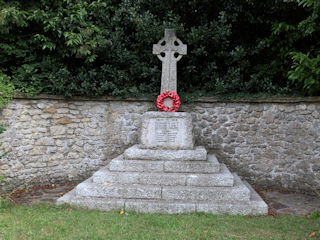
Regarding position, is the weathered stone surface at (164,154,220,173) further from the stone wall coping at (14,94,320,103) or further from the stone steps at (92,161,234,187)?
the stone wall coping at (14,94,320,103)

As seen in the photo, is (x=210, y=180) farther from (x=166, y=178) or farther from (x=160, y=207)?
(x=160, y=207)

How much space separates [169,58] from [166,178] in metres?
2.81

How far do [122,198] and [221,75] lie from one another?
441 centimetres

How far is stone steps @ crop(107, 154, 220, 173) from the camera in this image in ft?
17.4

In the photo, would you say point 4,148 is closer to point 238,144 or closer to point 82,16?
point 82,16

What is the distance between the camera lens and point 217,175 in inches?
200

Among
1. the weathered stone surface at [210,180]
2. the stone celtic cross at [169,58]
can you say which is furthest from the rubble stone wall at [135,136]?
the weathered stone surface at [210,180]

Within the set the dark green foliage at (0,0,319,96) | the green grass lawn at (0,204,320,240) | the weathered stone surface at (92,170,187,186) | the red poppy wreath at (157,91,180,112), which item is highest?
the dark green foliage at (0,0,319,96)

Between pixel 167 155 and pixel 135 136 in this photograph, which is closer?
pixel 167 155

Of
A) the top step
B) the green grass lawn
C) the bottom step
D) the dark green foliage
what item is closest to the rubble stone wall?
the dark green foliage

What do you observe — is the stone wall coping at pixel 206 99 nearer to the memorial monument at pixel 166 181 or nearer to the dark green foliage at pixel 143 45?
the dark green foliage at pixel 143 45

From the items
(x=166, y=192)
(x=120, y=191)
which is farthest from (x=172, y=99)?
(x=120, y=191)

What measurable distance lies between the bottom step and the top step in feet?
3.36

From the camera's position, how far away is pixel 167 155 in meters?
5.55
